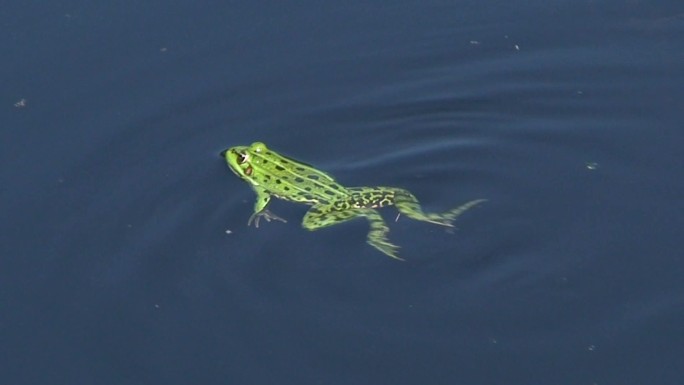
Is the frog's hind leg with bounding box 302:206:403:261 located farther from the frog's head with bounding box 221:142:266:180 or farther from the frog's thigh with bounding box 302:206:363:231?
the frog's head with bounding box 221:142:266:180

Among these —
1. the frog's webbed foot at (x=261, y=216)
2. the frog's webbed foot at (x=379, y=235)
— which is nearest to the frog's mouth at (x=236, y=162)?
the frog's webbed foot at (x=261, y=216)

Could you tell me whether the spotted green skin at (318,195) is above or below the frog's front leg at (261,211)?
above

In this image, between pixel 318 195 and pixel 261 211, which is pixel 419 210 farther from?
pixel 261 211

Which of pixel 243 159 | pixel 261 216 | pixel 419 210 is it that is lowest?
pixel 261 216

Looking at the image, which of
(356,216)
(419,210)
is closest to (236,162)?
(356,216)

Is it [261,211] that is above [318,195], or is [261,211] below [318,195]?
below

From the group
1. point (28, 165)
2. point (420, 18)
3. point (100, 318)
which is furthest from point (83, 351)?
point (420, 18)

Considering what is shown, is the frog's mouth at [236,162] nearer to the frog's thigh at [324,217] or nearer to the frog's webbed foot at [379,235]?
the frog's thigh at [324,217]
